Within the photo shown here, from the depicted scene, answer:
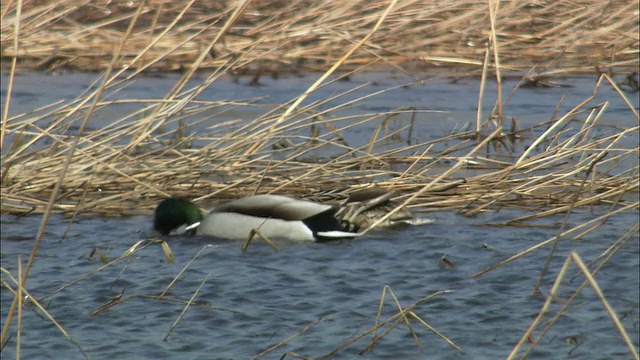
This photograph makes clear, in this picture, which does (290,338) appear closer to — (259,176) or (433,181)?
(433,181)

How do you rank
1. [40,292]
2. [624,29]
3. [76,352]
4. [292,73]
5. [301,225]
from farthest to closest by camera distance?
[292,73], [624,29], [301,225], [40,292], [76,352]

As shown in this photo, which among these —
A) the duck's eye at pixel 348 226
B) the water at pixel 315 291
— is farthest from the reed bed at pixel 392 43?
the water at pixel 315 291

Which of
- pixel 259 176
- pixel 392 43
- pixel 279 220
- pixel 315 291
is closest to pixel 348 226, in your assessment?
pixel 279 220

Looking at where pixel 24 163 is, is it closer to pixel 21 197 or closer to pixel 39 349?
pixel 21 197

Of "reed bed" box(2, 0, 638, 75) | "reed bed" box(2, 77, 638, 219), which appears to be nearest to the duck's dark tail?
"reed bed" box(2, 77, 638, 219)

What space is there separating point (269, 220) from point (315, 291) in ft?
5.24

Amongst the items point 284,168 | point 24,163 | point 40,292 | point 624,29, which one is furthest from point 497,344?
point 624,29

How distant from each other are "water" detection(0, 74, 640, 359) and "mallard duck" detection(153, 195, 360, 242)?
0.12m

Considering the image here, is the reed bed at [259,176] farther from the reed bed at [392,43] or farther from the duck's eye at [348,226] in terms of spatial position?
the reed bed at [392,43]

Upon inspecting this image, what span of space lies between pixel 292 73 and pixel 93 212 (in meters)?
7.74

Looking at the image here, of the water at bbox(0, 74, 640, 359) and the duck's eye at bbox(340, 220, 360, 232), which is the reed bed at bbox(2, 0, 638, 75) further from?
the water at bbox(0, 74, 640, 359)

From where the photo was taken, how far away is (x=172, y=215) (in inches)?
303

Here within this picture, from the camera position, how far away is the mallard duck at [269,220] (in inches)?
296

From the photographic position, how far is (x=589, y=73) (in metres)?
15.0
